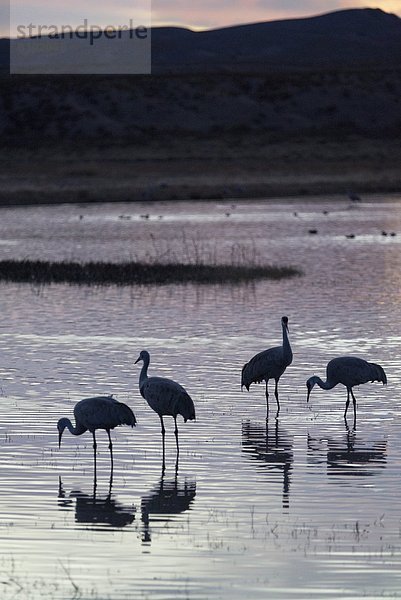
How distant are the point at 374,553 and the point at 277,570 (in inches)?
32.5

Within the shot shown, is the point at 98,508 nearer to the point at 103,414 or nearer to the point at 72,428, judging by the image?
the point at 103,414

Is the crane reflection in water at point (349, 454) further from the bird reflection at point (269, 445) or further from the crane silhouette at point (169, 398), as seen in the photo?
the crane silhouette at point (169, 398)

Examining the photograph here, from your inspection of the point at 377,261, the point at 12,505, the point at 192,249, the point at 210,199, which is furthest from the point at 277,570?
the point at 210,199

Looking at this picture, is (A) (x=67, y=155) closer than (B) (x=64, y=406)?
No

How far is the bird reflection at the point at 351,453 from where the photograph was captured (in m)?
13.7

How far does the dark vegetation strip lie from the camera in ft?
111

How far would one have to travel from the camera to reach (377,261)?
132ft

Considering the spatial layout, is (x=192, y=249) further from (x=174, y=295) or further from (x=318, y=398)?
(x=318, y=398)

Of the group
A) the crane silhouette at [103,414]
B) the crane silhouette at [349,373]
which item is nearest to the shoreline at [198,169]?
the crane silhouette at [349,373]

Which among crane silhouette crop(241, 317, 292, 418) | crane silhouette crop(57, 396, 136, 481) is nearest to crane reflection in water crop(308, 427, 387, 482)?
→ crane silhouette crop(57, 396, 136, 481)

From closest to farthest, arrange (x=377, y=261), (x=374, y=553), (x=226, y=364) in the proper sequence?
(x=374, y=553) < (x=226, y=364) < (x=377, y=261)

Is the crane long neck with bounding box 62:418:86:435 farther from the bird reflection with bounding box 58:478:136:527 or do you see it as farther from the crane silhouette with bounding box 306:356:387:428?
the crane silhouette with bounding box 306:356:387:428

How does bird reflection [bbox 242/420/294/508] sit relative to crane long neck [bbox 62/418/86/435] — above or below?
below

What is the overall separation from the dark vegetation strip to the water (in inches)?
48.7
